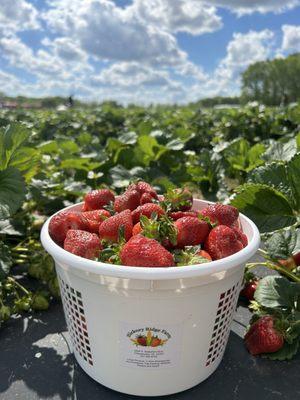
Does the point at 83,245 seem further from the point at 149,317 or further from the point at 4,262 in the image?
the point at 4,262

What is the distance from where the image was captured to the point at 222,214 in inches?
59.5

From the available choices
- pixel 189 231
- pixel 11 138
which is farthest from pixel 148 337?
pixel 11 138

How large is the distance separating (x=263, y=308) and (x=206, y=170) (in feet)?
4.55

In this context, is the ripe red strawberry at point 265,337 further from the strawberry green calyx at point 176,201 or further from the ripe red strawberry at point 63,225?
the ripe red strawberry at point 63,225

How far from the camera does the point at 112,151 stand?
11.3ft

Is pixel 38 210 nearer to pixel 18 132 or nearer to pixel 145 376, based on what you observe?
pixel 18 132

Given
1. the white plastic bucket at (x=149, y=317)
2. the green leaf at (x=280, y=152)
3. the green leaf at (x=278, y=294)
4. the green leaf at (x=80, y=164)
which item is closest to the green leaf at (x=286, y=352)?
the green leaf at (x=278, y=294)

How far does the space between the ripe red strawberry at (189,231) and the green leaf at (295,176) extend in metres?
0.53

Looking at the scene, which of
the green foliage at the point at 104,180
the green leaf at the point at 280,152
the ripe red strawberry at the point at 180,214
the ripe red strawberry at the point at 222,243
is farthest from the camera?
the green leaf at the point at 280,152

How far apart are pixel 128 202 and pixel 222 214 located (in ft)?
1.27

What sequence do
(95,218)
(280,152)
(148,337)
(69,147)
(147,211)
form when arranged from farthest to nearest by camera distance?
(69,147) < (280,152) < (95,218) < (147,211) < (148,337)

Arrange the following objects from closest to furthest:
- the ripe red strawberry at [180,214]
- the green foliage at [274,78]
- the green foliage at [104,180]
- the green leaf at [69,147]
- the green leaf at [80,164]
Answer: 1. the ripe red strawberry at [180,214]
2. the green foliage at [104,180]
3. the green leaf at [80,164]
4. the green leaf at [69,147]
5. the green foliage at [274,78]

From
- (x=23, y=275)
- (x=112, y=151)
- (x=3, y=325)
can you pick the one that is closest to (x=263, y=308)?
(x=3, y=325)

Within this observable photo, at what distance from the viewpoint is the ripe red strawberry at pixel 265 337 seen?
4.99ft
